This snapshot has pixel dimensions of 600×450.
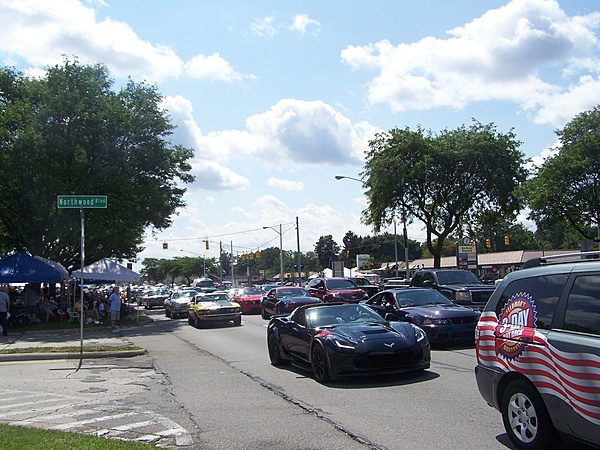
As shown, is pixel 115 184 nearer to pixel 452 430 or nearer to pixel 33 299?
pixel 33 299

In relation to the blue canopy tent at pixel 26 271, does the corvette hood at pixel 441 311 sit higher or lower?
lower

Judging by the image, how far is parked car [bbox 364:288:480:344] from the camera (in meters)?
13.4

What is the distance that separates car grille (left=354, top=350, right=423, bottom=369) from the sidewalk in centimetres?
782

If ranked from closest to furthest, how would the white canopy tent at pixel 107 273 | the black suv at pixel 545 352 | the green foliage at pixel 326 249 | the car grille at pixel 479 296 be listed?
the black suv at pixel 545 352
the car grille at pixel 479 296
the white canopy tent at pixel 107 273
the green foliage at pixel 326 249

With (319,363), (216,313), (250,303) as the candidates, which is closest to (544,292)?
(319,363)

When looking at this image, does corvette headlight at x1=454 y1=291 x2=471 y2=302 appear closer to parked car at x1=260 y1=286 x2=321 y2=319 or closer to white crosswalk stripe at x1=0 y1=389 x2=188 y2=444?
parked car at x1=260 y1=286 x2=321 y2=319

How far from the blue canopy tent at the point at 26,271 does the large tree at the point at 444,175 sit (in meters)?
22.3

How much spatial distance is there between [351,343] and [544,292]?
168 inches

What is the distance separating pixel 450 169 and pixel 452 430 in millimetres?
34703

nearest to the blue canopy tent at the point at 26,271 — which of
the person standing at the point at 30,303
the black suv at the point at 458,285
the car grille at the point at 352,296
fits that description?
the person standing at the point at 30,303

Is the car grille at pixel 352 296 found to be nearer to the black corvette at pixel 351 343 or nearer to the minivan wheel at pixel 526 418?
the black corvette at pixel 351 343

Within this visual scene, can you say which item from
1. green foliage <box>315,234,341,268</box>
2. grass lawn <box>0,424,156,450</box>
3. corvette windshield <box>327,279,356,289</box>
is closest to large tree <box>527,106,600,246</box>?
corvette windshield <box>327,279,356,289</box>

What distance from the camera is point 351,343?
9562 millimetres

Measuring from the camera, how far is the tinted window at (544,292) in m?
5.59
